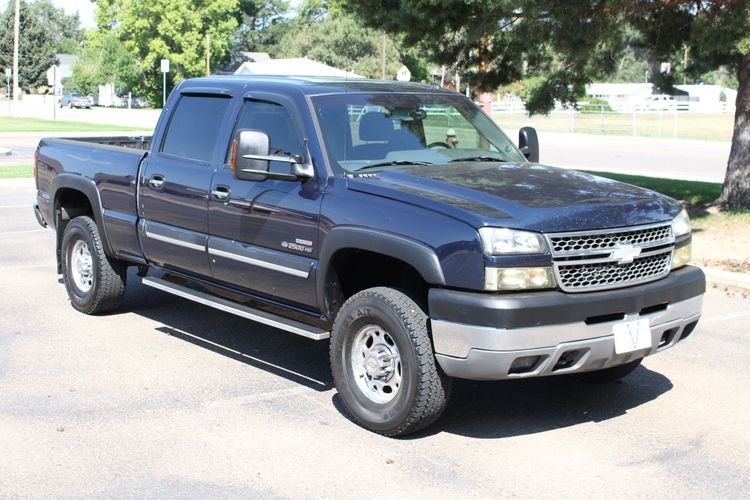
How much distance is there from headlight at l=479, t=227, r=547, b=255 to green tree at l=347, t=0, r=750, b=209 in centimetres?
726

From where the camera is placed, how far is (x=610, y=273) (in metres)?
5.32

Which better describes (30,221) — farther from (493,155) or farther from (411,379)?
(411,379)

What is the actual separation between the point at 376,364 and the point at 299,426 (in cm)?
56

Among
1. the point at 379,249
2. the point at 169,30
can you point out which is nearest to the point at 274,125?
the point at 379,249

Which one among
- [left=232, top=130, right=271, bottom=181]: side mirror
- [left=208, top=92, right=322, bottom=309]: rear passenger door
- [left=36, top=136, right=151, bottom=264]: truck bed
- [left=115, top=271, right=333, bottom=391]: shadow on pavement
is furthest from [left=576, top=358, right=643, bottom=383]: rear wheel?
[left=36, top=136, right=151, bottom=264]: truck bed

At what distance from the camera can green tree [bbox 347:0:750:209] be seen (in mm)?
12047

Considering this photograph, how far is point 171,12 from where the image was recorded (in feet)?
232

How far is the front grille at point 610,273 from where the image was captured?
202 inches

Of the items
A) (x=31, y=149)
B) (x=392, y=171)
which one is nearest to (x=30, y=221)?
(x=392, y=171)

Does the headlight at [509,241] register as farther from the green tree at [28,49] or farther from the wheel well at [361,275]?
the green tree at [28,49]

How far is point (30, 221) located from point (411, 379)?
9899 mm

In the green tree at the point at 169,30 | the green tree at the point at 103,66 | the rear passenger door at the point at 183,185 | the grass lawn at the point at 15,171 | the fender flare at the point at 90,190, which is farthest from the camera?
the green tree at the point at 103,66

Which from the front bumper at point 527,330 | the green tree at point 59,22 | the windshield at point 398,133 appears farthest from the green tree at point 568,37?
the green tree at point 59,22

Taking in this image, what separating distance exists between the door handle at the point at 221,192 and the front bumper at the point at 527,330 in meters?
1.92
